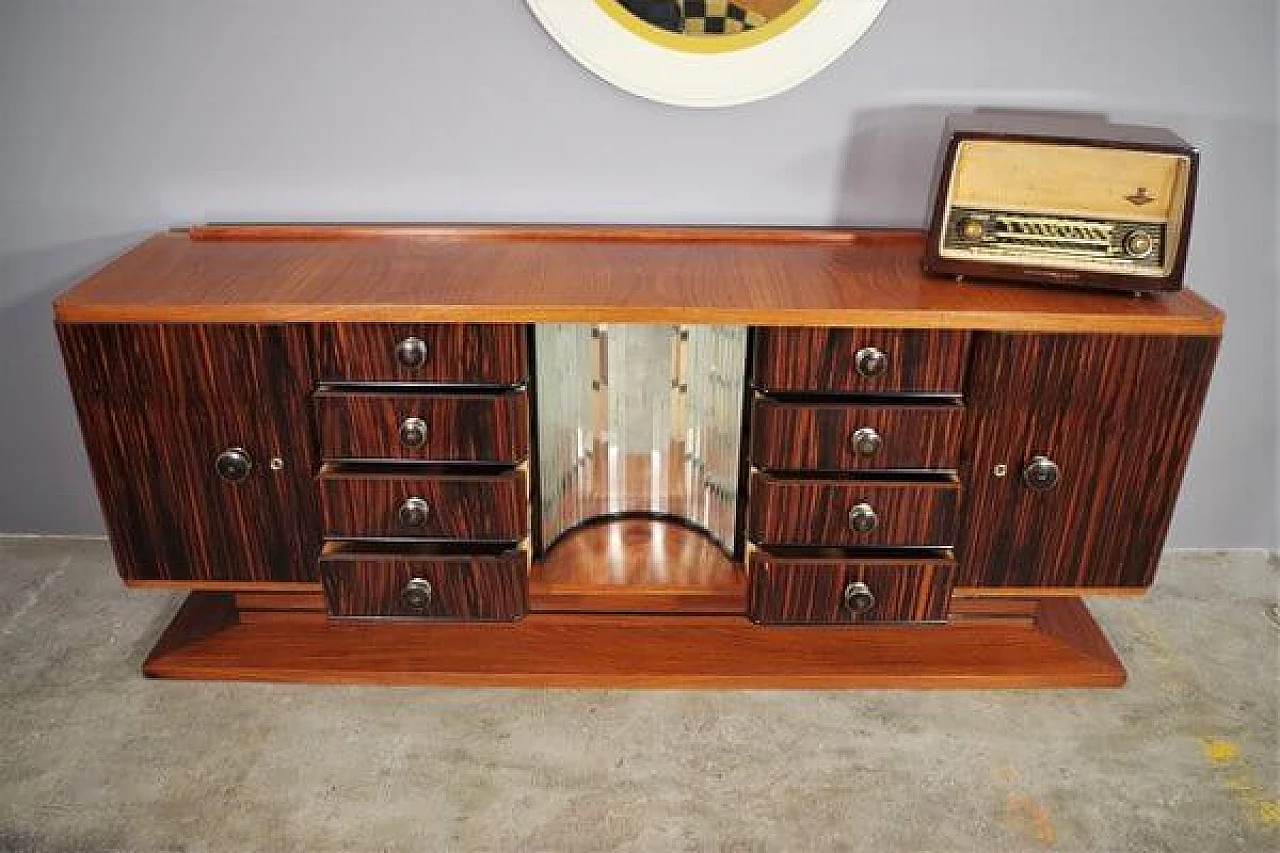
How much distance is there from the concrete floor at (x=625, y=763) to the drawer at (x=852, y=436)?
0.42 metres

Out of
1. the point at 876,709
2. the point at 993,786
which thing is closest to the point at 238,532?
the point at 876,709

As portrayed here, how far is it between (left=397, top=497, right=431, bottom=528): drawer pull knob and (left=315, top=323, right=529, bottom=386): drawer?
0.19m

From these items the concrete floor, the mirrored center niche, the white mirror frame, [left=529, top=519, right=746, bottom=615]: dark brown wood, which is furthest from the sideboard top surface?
the concrete floor

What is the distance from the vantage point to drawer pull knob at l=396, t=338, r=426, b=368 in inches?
53.7

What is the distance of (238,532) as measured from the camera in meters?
1.53

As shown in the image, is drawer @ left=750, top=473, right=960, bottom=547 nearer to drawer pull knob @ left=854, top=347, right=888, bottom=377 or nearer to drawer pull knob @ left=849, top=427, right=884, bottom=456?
drawer pull knob @ left=849, top=427, right=884, bottom=456

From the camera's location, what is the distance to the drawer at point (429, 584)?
1.51 metres

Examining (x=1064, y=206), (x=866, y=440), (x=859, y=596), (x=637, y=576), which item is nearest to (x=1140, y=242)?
(x=1064, y=206)

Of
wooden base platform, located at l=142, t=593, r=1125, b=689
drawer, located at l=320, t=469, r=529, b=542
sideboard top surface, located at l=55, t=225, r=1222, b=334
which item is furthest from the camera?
wooden base platform, located at l=142, t=593, r=1125, b=689

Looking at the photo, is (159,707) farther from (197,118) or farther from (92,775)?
(197,118)

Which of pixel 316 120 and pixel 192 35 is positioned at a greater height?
pixel 192 35

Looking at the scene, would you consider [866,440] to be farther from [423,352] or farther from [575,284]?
[423,352]

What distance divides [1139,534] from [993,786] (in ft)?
1.46

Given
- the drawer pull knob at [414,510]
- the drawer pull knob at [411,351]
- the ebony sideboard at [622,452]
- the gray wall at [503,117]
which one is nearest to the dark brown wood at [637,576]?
the ebony sideboard at [622,452]
